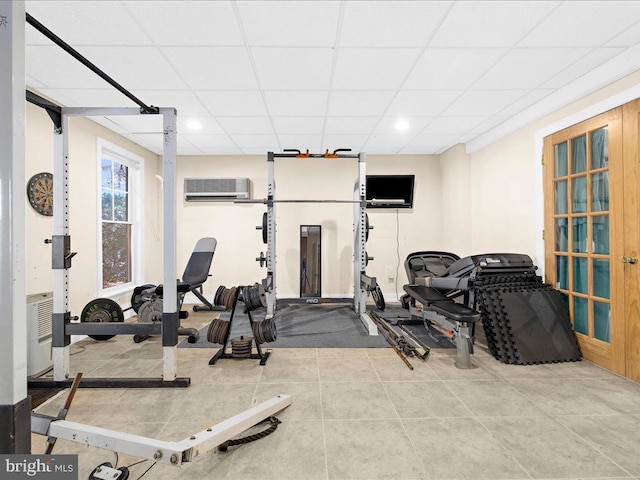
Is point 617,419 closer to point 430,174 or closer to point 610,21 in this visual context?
point 610,21

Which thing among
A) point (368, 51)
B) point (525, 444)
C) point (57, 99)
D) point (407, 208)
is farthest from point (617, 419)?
point (57, 99)

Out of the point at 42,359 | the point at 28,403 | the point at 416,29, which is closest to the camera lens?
the point at 28,403

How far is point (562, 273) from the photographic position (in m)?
3.18

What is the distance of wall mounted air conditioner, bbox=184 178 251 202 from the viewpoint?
535cm

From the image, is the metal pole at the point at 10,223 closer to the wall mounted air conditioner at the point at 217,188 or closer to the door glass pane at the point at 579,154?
the door glass pane at the point at 579,154

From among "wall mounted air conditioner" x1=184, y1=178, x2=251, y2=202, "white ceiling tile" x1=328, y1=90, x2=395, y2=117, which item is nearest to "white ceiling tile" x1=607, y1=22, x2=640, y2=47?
"white ceiling tile" x1=328, y1=90, x2=395, y2=117

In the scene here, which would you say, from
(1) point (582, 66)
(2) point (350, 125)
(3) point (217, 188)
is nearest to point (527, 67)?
(1) point (582, 66)

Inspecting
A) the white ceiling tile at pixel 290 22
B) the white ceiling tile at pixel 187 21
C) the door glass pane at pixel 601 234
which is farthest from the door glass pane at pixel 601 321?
the white ceiling tile at pixel 187 21

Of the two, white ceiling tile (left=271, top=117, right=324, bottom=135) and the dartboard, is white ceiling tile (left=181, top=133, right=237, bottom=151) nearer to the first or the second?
white ceiling tile (left=271, top=117, right=324, bottom=135)

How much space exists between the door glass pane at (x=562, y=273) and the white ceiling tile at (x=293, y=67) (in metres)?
2.90

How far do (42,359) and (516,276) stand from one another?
176 inches

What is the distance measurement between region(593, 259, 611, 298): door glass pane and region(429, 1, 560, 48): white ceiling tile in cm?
201

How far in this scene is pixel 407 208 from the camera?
5.59 m

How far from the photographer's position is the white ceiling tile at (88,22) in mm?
1940
